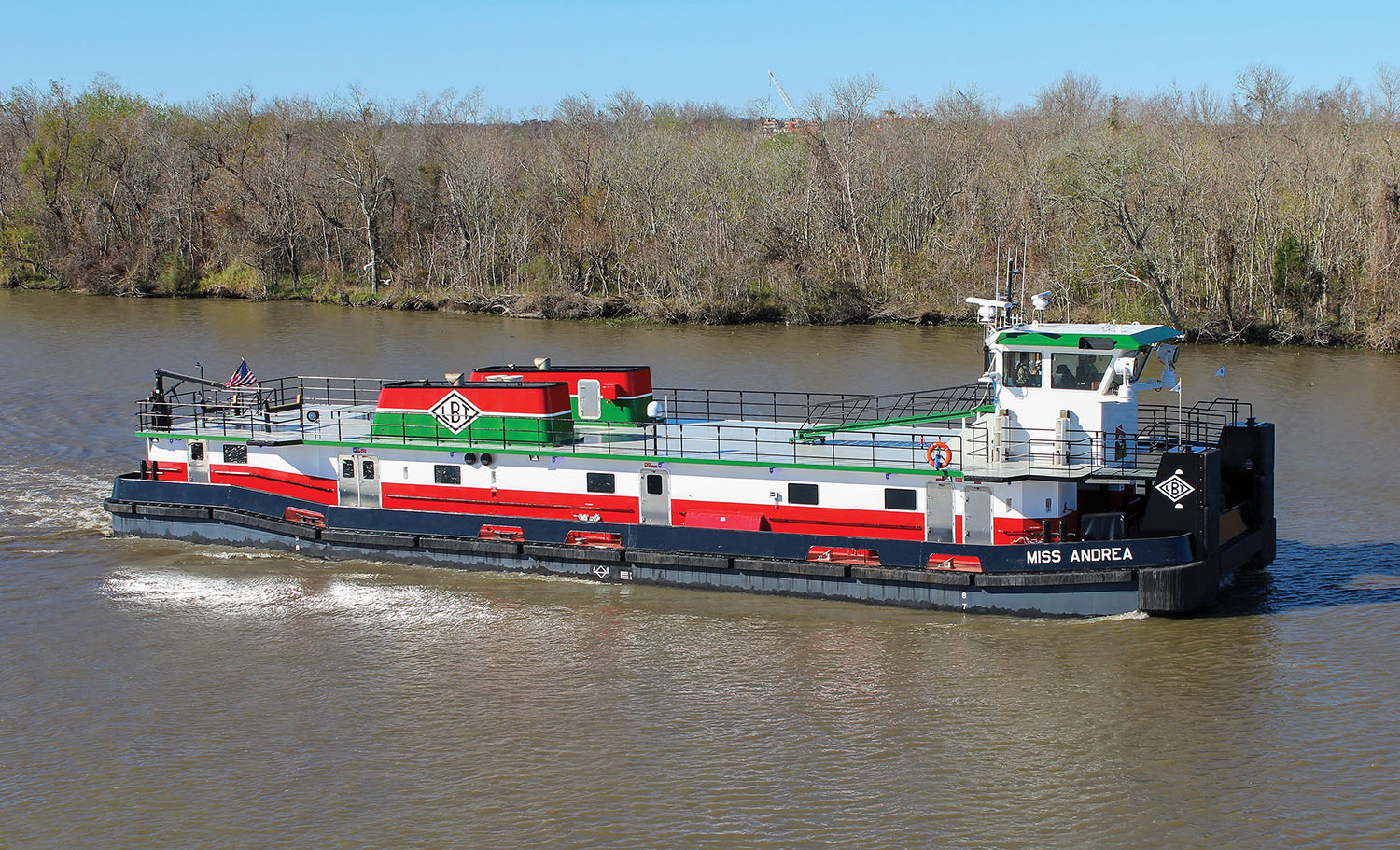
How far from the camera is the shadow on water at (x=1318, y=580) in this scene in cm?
1942

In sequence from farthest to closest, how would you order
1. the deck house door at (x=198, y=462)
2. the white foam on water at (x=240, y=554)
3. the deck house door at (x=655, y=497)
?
the deck house door at (x=198, y=462) → the white foam on water at (x=240, y=554) → the deck house door at (x=655, y=497)

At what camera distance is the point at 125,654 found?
17938 mm

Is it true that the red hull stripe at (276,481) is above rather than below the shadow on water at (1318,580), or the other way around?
above

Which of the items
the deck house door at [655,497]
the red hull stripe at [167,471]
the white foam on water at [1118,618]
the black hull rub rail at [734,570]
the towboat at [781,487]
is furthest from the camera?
the red hull stripe at [167,471]

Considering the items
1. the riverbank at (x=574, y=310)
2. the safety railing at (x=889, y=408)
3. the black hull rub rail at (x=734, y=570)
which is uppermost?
the riverbank at (x=574, y=310)

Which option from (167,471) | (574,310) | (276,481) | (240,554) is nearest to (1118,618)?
(276,481)

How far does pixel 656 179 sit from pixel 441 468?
4545 centimetres

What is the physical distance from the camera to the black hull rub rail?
59.8 ft

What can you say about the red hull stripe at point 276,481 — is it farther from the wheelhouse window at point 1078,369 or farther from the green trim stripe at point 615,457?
the wheelhouse window at point 1078,369

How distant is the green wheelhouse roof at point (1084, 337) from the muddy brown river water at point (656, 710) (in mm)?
4062

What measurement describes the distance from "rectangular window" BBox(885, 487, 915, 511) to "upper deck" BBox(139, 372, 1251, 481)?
0.37 meters

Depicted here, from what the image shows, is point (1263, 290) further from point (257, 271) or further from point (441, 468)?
point (257, 271)

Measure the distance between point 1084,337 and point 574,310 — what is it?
43.8 meters

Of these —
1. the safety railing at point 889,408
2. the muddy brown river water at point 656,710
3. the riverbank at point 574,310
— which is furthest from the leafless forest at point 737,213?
the muddy brown river water at point 656,710
